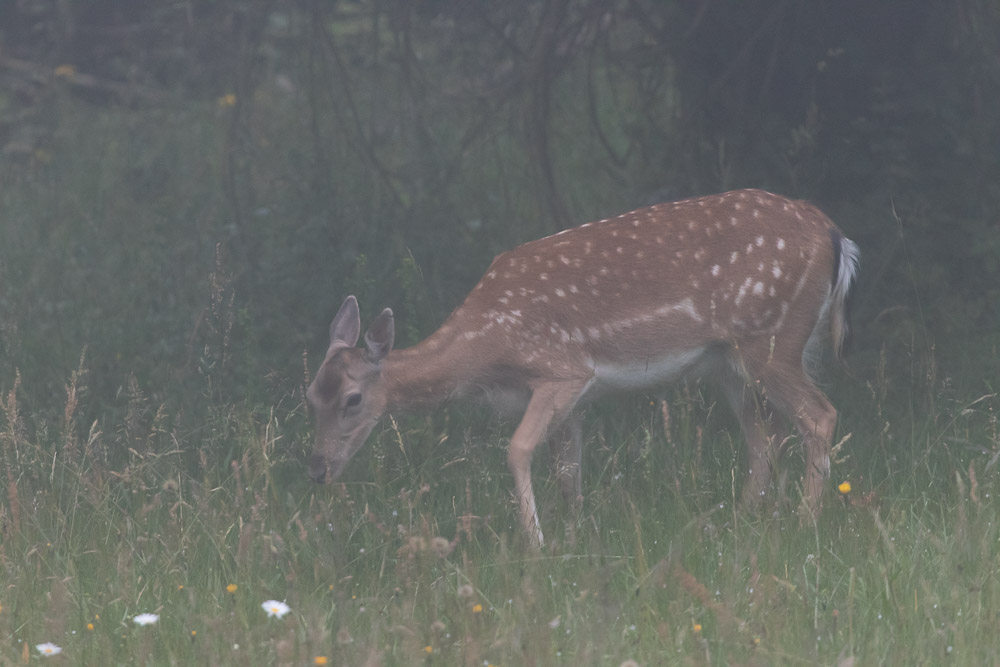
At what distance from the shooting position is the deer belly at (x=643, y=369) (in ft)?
16.9

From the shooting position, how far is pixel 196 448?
17.3 ft

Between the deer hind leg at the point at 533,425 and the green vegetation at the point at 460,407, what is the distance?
0.41 ft

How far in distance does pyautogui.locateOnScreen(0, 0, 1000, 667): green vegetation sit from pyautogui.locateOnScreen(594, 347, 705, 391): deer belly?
21 centimetres

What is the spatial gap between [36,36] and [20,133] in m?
1.56

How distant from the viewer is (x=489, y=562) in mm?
4125

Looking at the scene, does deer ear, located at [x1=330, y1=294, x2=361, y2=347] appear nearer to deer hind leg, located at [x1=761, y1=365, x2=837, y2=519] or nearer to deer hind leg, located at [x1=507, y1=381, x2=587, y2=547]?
deer hind leg, located at [x1=507, y1=381, x2=587, y2=547]

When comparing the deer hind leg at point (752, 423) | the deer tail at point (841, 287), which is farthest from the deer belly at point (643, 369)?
the deer tail at point (841, 287)

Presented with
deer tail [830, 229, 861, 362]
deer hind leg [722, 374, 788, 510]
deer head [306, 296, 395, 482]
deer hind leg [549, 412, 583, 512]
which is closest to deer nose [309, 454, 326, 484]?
deer head [306, 296, 395, 482]

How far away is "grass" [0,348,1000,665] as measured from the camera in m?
3.25

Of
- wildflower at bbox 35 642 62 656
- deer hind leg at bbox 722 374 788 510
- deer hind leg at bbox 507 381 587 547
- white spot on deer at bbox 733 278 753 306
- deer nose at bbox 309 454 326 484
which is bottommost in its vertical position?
deer hind leg at bbox 722 374 788 510

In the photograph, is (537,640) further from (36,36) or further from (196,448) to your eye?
(36,36)

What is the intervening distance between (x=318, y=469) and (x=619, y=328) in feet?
4.01

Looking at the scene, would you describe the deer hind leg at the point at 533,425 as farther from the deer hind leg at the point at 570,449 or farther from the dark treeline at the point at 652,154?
the dark treeline at the point at 652,154

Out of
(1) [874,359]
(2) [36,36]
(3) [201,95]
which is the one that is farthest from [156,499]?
(2) [36,36]
